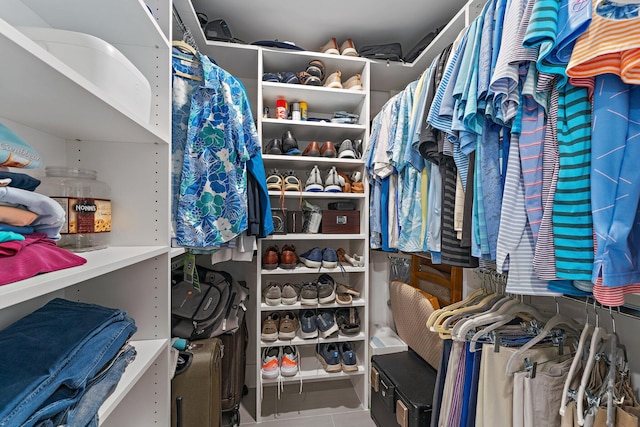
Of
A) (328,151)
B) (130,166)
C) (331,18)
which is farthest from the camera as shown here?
(328,151)

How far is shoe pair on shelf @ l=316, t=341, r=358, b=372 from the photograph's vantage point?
168 cm

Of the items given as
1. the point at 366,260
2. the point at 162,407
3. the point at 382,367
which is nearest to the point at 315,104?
the point at 366,260

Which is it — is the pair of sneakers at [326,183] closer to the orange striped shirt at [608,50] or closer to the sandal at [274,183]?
the sandal at [274,183]

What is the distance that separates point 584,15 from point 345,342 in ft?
5.88

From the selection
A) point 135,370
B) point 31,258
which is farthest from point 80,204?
point 135,370

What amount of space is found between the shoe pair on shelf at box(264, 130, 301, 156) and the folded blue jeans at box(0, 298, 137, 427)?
1156mm

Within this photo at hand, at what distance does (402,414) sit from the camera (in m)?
1.19

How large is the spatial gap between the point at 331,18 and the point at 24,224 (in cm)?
173

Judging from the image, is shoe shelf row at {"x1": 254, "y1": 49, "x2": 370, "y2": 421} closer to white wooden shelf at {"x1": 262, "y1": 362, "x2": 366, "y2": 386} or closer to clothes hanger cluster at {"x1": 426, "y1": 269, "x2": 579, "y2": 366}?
white wooden shelf at {"x1": 262, "y1": 362, "x2": 366, "y2": 386}

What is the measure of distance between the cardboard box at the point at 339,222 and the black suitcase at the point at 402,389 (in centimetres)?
74

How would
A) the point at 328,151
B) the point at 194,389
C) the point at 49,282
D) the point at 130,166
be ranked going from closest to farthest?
the point at 49,282 < the point at 130,166 < the point at 194,389 < the point at 328,151

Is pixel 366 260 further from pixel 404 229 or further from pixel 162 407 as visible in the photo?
pixel 162 407

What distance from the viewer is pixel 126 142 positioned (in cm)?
88

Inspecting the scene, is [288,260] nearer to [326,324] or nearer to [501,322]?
[326,324]
